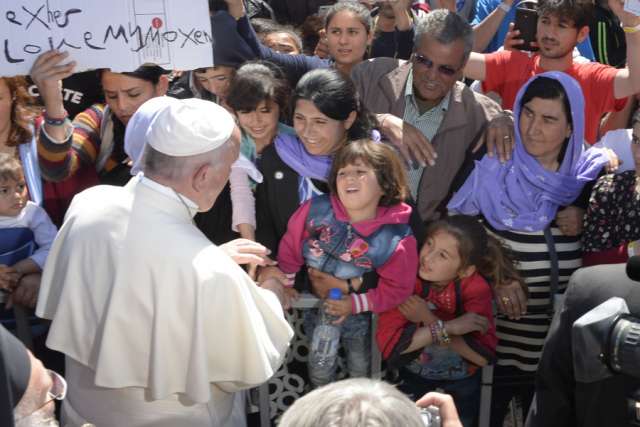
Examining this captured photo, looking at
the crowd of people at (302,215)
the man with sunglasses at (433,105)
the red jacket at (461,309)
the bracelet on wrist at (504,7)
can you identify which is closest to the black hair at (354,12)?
the crowd of people at (302,215)

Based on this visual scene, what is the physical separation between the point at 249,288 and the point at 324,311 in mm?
786

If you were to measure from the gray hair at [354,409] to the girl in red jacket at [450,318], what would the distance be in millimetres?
1780

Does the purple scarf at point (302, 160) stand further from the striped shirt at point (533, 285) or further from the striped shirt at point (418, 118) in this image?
the striped shirt at point (533, 285)

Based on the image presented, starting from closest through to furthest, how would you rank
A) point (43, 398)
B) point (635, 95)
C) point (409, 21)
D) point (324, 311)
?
point (43, 398)
point (324, 311)
point (635, 95)
point (409, 21)

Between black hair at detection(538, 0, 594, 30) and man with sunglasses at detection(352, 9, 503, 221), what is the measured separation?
0.68 m

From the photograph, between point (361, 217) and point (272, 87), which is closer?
point (361, 217)

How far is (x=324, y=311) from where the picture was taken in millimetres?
3770

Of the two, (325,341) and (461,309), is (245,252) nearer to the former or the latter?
(325,341)

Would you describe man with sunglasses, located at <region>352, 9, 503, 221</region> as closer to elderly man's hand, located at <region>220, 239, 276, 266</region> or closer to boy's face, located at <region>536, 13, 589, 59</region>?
boy's face, located at <region>536, 13, 589, 59</region>

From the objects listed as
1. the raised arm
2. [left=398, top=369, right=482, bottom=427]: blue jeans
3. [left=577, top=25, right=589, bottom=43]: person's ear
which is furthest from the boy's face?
[left=398, top=369, right=482, bottom=427]: blue jeans

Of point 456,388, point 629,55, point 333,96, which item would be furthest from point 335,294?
point 629,55

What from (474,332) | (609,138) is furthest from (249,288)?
(609,138)

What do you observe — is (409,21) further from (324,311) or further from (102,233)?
(102,233)

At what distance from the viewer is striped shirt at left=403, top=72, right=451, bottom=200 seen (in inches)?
179
